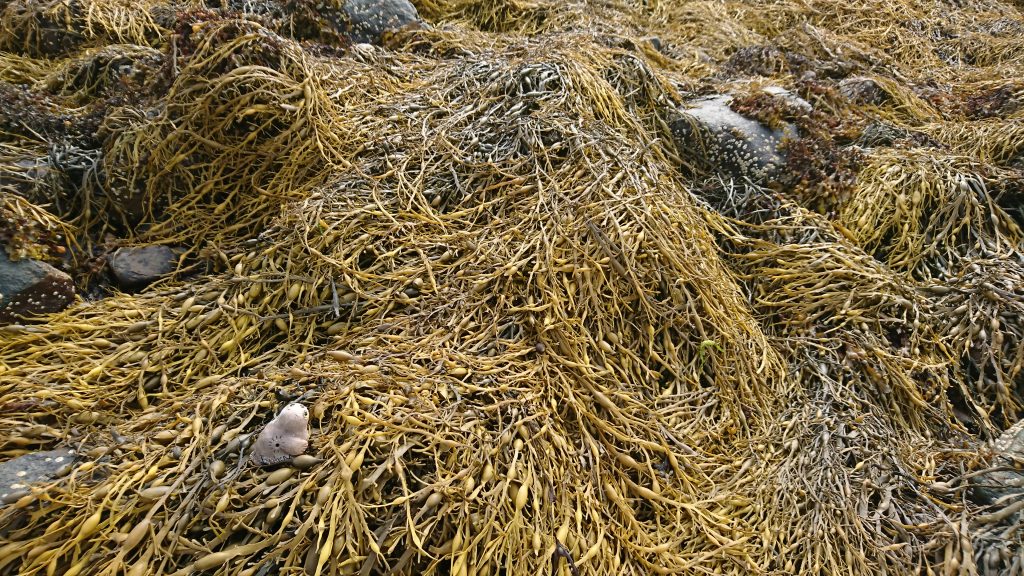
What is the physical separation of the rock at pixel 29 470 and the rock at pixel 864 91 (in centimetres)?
381

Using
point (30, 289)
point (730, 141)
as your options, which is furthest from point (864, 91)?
point (30, 289)

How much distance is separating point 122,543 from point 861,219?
278cm

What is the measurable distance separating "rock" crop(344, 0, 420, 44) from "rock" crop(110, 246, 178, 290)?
1.71 meters

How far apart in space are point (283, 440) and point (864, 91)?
3.55 metres

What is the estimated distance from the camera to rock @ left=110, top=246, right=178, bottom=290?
6.59ft

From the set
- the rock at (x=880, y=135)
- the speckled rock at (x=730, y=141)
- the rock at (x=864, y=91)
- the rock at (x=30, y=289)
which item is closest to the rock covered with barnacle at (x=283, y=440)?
the rock at (x=30, y=289)

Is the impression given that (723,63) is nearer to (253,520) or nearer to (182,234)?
(182,234)

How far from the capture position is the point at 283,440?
1.36 meters

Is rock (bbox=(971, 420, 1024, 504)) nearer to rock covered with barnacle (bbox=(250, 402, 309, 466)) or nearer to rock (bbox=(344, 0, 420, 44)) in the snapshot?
rock covered with barnacle (bbox=(250, 402, 309, 466))

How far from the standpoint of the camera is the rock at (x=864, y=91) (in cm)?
332

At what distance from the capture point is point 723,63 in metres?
3.85

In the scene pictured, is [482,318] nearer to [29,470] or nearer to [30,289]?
[29,470]

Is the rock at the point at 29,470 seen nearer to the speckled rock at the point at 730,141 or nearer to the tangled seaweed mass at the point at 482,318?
the tangled seaweed mass at the point at 482,318

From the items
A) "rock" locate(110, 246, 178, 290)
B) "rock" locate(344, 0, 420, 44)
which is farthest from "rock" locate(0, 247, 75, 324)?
"rock" locate(344, 0, 420, 44)
